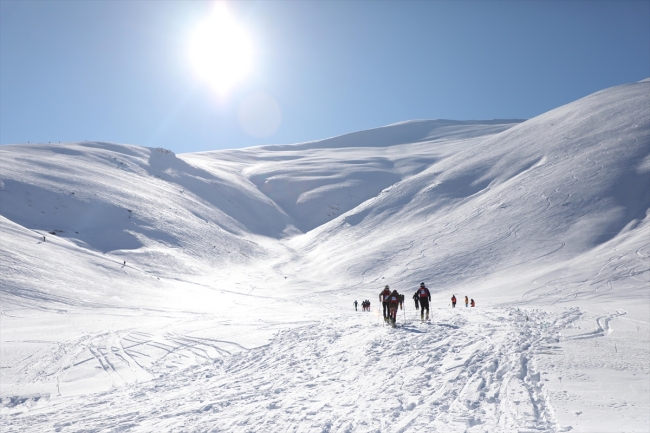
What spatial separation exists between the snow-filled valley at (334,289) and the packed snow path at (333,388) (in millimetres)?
66

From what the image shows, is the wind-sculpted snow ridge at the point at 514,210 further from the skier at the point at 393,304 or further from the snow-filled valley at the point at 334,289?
the skier at the point at 393,304

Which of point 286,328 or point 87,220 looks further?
point 87,220

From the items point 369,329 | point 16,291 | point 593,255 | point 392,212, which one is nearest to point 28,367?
point 369,329

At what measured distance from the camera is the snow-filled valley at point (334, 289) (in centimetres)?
768

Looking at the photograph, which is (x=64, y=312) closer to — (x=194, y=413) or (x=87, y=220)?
(x=194, y=413)

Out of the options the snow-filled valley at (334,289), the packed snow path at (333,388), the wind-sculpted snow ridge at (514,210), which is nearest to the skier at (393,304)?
the snow-filled valley at (334,289)

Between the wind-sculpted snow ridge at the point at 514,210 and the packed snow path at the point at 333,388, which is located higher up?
the wind-sculpted snow ridge at the point at 514,210

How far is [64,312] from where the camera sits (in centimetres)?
2333

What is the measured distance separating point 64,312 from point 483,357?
2314cm

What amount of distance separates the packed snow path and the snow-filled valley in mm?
66

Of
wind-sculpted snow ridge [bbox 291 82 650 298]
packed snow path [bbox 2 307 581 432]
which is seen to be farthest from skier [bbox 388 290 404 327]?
wind-sculpted snow ridge [bbox 291 82 650 298]

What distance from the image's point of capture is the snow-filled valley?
25.2 ft

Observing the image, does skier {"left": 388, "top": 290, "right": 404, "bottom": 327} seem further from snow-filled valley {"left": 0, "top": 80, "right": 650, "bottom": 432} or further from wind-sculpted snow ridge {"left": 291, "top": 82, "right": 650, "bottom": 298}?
wind-sculpted snow ridge {"left": 291, "top": 82, "right": 650, "bottom": 298}

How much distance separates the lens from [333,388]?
855 centimetres
